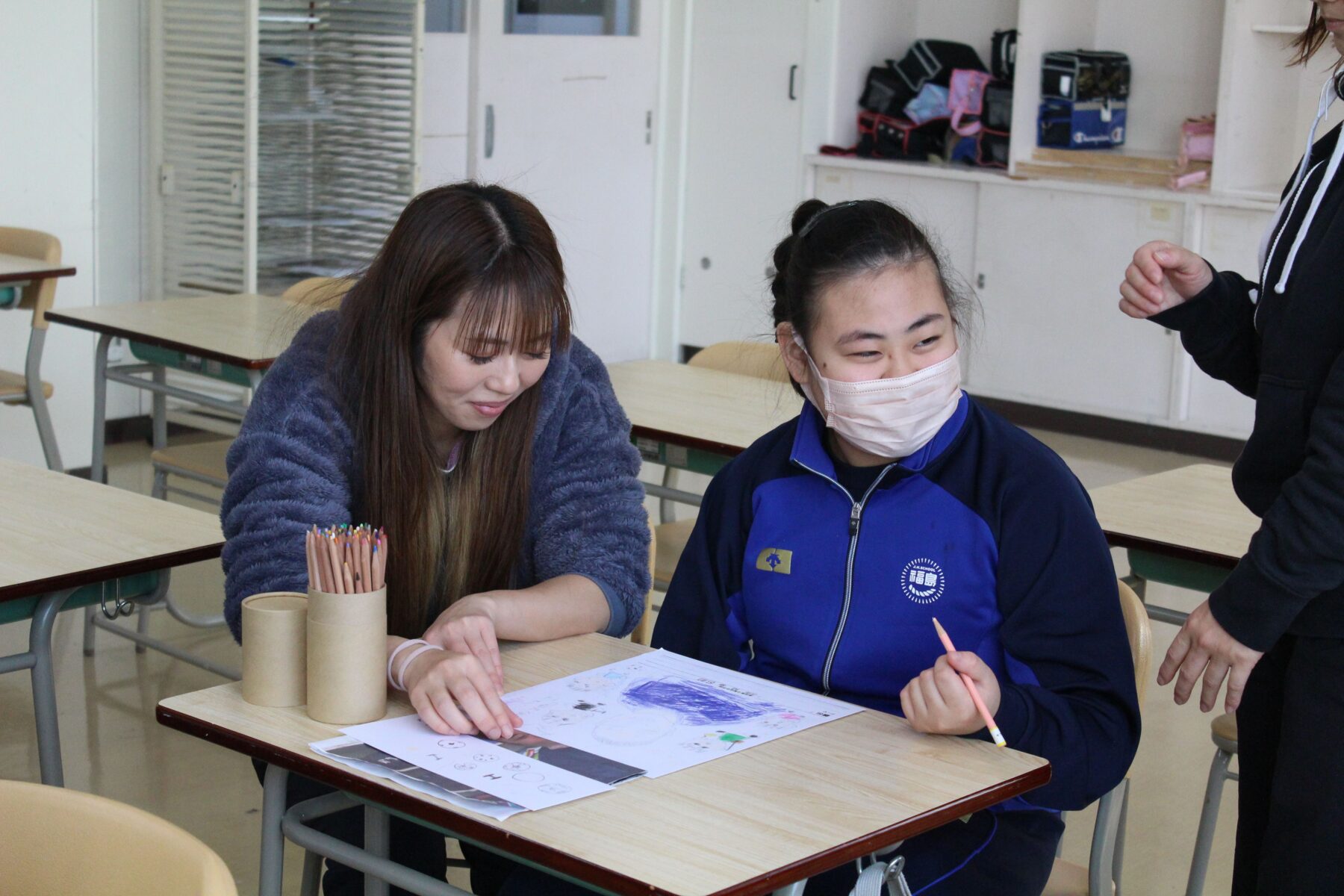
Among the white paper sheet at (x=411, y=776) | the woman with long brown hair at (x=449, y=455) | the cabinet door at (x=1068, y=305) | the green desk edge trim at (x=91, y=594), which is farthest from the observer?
the cabinet door at (x=1068, y=305)

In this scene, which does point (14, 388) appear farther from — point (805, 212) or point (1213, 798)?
point (1213, 798)

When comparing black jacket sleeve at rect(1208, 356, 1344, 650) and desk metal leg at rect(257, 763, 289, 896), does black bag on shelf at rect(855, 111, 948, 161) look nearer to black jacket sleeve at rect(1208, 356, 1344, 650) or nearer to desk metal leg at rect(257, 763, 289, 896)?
Answer: black jacket sleeve at rect(1208, 356, 1344, 650)

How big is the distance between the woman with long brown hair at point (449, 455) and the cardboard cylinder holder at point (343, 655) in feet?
0.47

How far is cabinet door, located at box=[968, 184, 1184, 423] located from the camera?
577cm

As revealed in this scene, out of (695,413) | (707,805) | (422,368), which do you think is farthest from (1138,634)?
(695,413)

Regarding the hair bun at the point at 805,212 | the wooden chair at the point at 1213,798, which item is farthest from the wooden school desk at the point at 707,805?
the wooden chair at the point at 1213,798

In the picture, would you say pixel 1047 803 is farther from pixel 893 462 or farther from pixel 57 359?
pixel 57 359

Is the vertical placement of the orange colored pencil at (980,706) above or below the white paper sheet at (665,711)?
above

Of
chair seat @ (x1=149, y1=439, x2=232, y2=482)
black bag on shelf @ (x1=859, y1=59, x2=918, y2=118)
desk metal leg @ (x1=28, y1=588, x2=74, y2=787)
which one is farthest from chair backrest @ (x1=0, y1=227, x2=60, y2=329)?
black bag on shelf @ (x1=859, y1=59, x2=918, y2=118)

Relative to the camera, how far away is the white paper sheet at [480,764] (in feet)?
4.10

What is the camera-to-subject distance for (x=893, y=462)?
63.6 inches

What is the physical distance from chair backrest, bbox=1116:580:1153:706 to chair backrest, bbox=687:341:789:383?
167 centimetres

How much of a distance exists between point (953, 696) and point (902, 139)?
5328 mm

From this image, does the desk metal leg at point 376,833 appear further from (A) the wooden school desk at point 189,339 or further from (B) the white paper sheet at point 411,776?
(A) the wooden school desk at point 189,339
